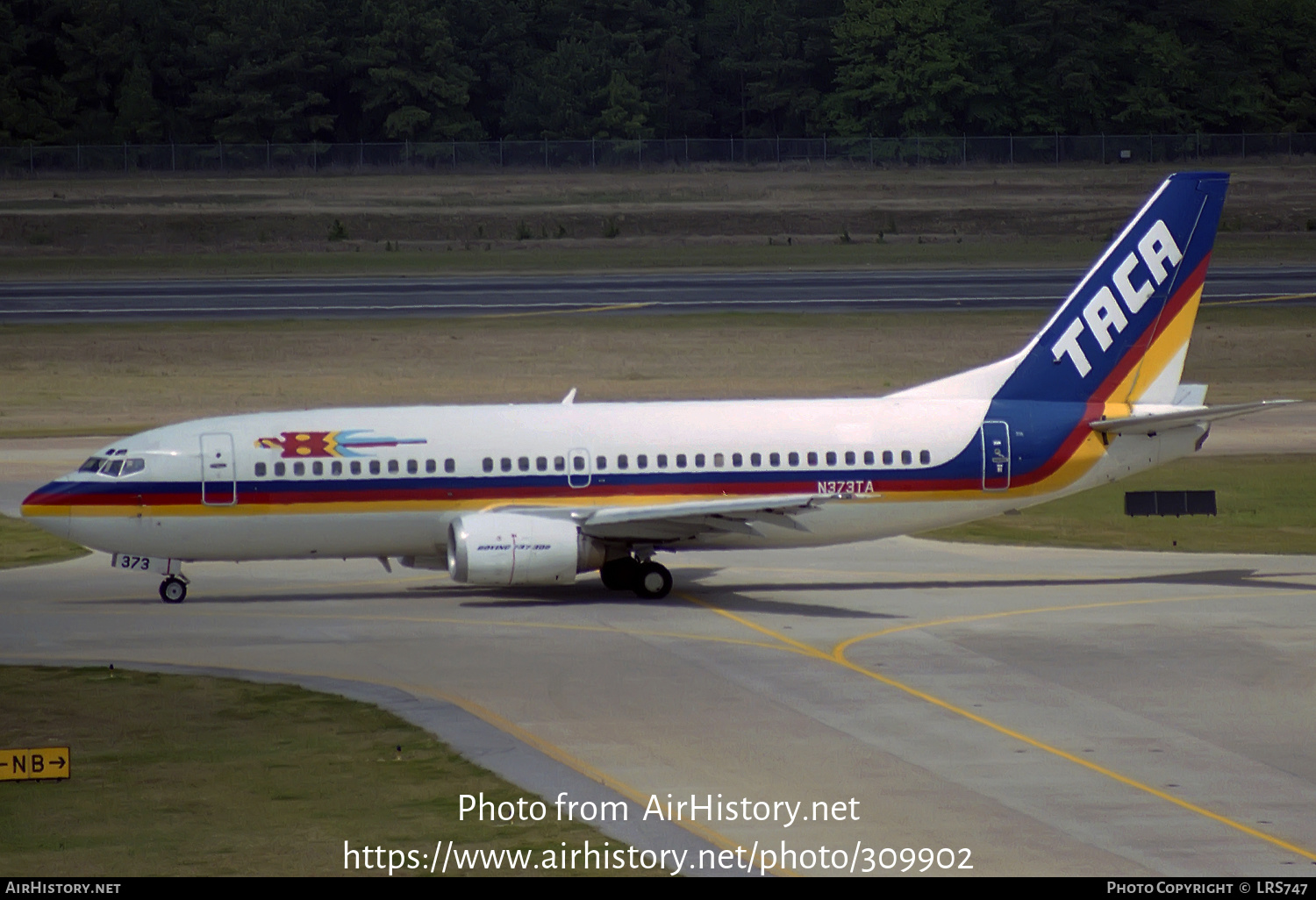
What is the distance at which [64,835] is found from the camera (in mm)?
21844

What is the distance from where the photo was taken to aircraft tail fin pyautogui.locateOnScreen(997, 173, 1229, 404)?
39594 mm

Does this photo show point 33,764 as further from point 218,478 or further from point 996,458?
point 996,458

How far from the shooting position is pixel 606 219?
131625 millimetres

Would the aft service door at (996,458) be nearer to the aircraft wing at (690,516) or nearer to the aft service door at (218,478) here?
the aircraft wing at (690,516)

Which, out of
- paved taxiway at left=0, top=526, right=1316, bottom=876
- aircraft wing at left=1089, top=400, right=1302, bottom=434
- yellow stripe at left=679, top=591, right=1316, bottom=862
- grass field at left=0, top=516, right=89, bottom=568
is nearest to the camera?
yellow stripe at left=679, top=591, right=1316, bottom=862

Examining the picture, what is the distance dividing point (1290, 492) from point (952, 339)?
31.6 m

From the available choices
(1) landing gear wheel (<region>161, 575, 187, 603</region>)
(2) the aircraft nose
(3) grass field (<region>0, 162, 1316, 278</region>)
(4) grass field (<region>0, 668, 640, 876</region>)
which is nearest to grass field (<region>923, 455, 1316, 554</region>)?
(1) landing gear wheel (<region>161, 575, 187, 603</region>)

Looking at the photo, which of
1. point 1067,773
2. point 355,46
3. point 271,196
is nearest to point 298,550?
point 1067,773

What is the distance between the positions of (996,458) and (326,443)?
47.3 ft

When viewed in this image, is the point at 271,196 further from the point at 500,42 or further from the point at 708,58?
the point at 708,58

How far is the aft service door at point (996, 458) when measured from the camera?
1518 inches

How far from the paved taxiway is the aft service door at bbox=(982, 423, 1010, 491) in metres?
2.47

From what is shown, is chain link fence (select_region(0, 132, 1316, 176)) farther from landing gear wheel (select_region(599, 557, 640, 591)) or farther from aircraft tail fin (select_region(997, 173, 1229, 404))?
landing gear wheel (select_region(599, 557, 640, 591))

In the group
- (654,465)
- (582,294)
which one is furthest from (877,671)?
(582,294)
